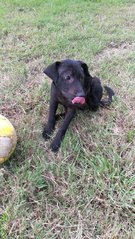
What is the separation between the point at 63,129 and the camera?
2.82 meters

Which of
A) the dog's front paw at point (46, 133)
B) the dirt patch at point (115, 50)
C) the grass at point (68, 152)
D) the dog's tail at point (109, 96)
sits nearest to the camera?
the grass at point (68, 152)

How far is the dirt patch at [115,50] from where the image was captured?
14.2ft

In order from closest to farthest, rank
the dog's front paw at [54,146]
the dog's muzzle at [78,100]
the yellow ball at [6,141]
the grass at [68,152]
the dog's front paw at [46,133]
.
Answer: the grass at [68,152]
the yellow ball at [6,141]
the dog's muzzle at [78,100]
the dog's front paw at [54,146]
the dog's front paw at [46,133]

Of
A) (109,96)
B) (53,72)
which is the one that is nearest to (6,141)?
(53,72)

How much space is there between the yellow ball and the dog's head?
0.52 metres

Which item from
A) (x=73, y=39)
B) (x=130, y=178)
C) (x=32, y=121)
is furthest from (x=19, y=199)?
(x=73, y=39)

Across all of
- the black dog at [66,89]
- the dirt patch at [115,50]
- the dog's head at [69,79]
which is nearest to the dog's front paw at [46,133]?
the black dog at [66,89]

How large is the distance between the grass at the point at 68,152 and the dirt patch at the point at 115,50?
0.01 meters

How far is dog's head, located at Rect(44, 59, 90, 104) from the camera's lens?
8.63 feet

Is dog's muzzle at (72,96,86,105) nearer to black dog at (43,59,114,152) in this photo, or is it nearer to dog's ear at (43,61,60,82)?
black dog at (43,59,114,152)

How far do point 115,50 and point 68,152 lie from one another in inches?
91.8

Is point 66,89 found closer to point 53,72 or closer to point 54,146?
point 53,72

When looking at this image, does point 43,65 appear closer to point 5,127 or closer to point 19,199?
point 5,127

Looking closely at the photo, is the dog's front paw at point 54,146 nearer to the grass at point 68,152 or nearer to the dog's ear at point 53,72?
the grass at point 68,152
